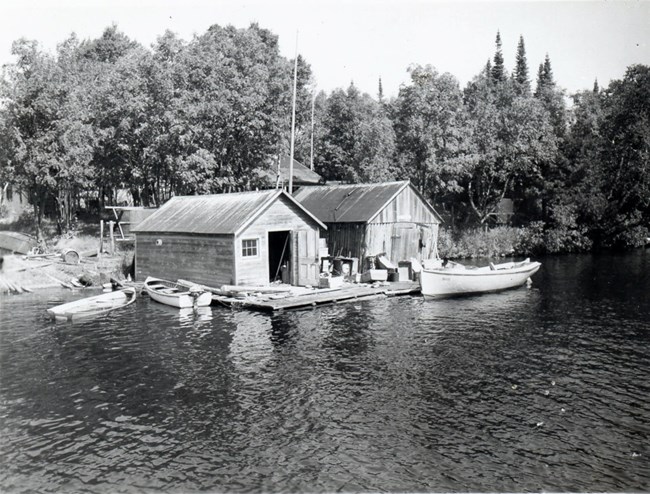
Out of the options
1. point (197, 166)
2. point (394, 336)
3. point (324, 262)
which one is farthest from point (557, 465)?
point (197, 166)

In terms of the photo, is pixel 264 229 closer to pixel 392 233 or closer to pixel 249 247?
pixel 249 247

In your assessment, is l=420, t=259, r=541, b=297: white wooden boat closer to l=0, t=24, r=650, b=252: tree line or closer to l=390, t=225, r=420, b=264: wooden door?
l=390, t=225, r=420, b=264: wooden door

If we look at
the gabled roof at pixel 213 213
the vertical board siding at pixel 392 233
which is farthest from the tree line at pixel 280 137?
the vertical board siding at pixel 392 233

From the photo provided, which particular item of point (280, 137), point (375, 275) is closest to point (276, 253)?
point (375, 275)

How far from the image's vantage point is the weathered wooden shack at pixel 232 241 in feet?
99.4

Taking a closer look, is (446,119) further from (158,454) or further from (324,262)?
(158,454)

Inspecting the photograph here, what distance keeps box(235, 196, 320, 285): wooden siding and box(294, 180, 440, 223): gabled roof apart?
17.5 ft

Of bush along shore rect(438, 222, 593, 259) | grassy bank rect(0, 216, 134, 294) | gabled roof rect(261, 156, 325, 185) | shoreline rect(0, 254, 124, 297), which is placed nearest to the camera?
shoreline rect(0, 254, 124, 297)

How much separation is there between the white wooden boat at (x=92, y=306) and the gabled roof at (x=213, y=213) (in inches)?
203

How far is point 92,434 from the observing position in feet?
45.5

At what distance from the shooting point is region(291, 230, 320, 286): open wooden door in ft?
107

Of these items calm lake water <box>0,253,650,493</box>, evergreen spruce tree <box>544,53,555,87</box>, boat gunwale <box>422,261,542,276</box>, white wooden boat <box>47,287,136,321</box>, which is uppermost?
evergreen spruce tree <box>544,53,555,87</box>

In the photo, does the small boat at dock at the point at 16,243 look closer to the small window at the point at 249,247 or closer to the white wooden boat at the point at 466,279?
the small window at the point at 249,247

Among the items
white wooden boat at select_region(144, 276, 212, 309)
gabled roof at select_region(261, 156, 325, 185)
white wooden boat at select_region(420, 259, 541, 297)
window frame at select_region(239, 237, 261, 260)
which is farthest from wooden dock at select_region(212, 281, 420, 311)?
gabled roof at select_region(261, 156, 325, 185)
